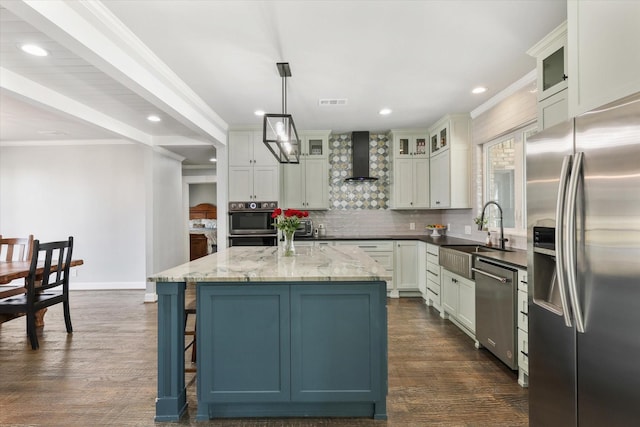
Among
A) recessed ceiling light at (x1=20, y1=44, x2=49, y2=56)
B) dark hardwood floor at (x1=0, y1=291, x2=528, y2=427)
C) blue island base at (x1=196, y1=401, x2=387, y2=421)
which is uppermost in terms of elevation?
recessed ceiling light at (x1=20, y1=44, x2=49, y2=56)

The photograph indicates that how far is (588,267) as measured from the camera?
1.30 metres

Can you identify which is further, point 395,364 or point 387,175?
point 387,175

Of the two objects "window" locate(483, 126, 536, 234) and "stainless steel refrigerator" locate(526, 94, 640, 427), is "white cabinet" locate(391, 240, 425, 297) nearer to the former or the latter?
"window" locate(483, 126, 536, 234)

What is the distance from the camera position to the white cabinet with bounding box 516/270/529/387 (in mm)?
2363

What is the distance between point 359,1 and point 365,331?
6.84 feet

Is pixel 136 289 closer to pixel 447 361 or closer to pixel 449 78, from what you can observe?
pixel 447 361

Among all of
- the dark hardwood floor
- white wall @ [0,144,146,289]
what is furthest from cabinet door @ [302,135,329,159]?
white wall @ [0,144,146,289]

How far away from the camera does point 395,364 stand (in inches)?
109

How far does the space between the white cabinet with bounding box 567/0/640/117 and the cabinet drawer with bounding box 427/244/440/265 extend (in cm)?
254

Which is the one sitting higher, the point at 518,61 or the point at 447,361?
the point at 518,61

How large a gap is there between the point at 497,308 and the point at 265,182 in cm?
350

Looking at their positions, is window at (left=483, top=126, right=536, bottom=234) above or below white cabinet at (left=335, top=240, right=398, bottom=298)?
above

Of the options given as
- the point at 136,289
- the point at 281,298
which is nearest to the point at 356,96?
the point at 281,298

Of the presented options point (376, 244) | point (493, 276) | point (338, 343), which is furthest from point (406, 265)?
point (338, 343)
